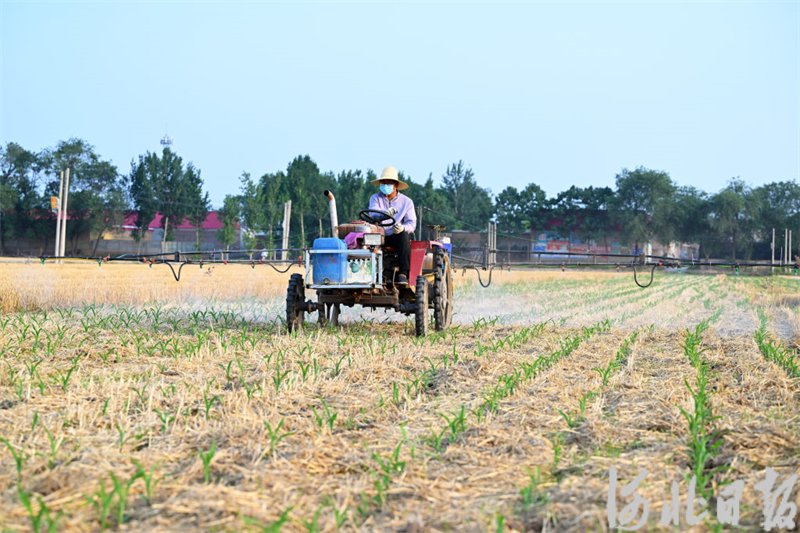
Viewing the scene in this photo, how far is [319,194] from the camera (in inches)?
2362

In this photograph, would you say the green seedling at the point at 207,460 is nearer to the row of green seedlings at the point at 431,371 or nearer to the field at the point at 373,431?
the field at the point at 373,431

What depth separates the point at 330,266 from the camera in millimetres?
9195

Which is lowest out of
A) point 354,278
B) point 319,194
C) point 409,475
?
point 409,475

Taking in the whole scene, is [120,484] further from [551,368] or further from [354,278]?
[354,278]

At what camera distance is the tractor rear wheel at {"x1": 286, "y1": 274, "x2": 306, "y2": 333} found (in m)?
9.58

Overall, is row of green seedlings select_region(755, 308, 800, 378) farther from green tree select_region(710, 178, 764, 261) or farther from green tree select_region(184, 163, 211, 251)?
green tree select_region(710, 178, 764, 261)

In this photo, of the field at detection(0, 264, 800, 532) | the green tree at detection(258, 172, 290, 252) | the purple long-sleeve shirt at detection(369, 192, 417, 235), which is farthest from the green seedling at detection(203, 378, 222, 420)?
the green tree at detection(258, 172, 290, 252)

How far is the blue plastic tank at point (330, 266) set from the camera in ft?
30.1

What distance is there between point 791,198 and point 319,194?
157ft

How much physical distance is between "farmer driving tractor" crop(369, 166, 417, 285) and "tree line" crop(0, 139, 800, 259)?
3006 cm

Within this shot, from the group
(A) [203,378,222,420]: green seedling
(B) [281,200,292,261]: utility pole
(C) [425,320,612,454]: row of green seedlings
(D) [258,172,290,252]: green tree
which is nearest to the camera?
(C) [425,320,612,454]: row of green seedlings

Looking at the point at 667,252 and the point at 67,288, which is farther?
the point at 667,252

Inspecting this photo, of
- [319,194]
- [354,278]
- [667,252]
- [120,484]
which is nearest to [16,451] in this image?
[120,484]

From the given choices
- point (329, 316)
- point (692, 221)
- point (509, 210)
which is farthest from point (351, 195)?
point (329, 316)
